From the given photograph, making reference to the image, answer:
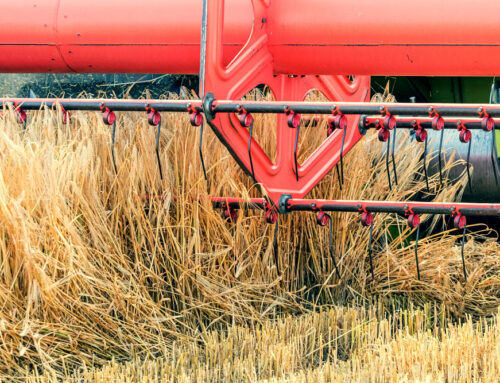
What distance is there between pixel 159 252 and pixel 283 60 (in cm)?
101

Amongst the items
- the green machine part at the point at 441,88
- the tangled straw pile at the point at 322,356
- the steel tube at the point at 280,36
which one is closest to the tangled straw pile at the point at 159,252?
the tangled straw pile at the point at 322,356

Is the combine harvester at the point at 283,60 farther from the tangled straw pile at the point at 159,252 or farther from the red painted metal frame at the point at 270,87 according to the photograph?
the tangled straw pile at the point at 159,252

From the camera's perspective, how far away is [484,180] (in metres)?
4.82

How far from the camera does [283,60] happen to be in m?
4.11

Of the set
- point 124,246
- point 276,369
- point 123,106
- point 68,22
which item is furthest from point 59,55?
point 276,369

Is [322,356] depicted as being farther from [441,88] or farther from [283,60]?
[441,88]

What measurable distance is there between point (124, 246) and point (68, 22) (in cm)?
121

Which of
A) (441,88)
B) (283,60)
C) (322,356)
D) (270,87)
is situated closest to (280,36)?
(283,60)

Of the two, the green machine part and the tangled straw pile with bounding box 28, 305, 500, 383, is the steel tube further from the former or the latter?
the green machine part

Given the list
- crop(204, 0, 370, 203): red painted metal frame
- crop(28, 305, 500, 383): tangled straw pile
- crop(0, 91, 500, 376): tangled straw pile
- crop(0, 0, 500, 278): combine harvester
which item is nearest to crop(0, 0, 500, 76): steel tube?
crop(0, 0, 500, 278): combine harvester

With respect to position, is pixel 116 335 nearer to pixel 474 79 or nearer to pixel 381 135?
pixel 381 135

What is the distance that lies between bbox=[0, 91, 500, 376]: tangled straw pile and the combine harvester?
0.59 ft

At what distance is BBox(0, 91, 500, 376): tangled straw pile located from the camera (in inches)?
138

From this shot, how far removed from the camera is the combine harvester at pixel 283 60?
145 inches
